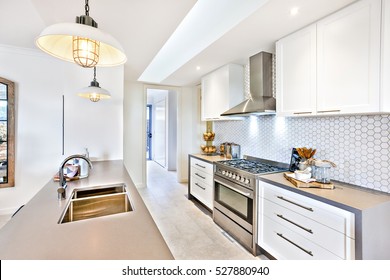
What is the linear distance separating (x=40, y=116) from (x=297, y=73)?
126 inches

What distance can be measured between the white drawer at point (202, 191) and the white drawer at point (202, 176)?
50 millimetres

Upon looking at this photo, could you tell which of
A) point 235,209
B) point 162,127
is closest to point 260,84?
point 235,209

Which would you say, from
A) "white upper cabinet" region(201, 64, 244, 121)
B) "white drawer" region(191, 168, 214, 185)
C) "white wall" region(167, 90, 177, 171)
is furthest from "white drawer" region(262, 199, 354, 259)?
"white wall" region(167, 90, 177, 171)

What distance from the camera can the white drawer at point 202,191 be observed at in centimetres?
279

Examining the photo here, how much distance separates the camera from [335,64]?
59.4 inches

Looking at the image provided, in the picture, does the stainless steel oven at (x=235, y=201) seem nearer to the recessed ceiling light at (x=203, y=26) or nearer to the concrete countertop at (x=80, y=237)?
the concrete countertop at (x=80, y=237)

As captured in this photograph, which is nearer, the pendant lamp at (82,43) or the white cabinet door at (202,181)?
the pendant lamp at (82,43)

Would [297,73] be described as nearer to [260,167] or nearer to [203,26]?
[260,167]

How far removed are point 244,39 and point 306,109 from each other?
100cm

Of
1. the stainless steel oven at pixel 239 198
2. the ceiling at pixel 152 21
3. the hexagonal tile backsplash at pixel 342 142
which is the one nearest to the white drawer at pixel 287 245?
the stainless steel oven at pixel 239 198

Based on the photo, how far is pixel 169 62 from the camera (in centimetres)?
348

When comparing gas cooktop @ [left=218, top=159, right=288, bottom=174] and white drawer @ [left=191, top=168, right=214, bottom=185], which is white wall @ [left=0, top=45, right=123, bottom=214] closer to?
white drawer @ [left=191, top=168, right=214, bottom=185]

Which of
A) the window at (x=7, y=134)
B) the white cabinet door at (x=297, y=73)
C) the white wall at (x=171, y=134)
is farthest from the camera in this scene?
the white wall at (x=171, y=134)

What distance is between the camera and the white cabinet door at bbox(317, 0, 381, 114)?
4.22 ft
